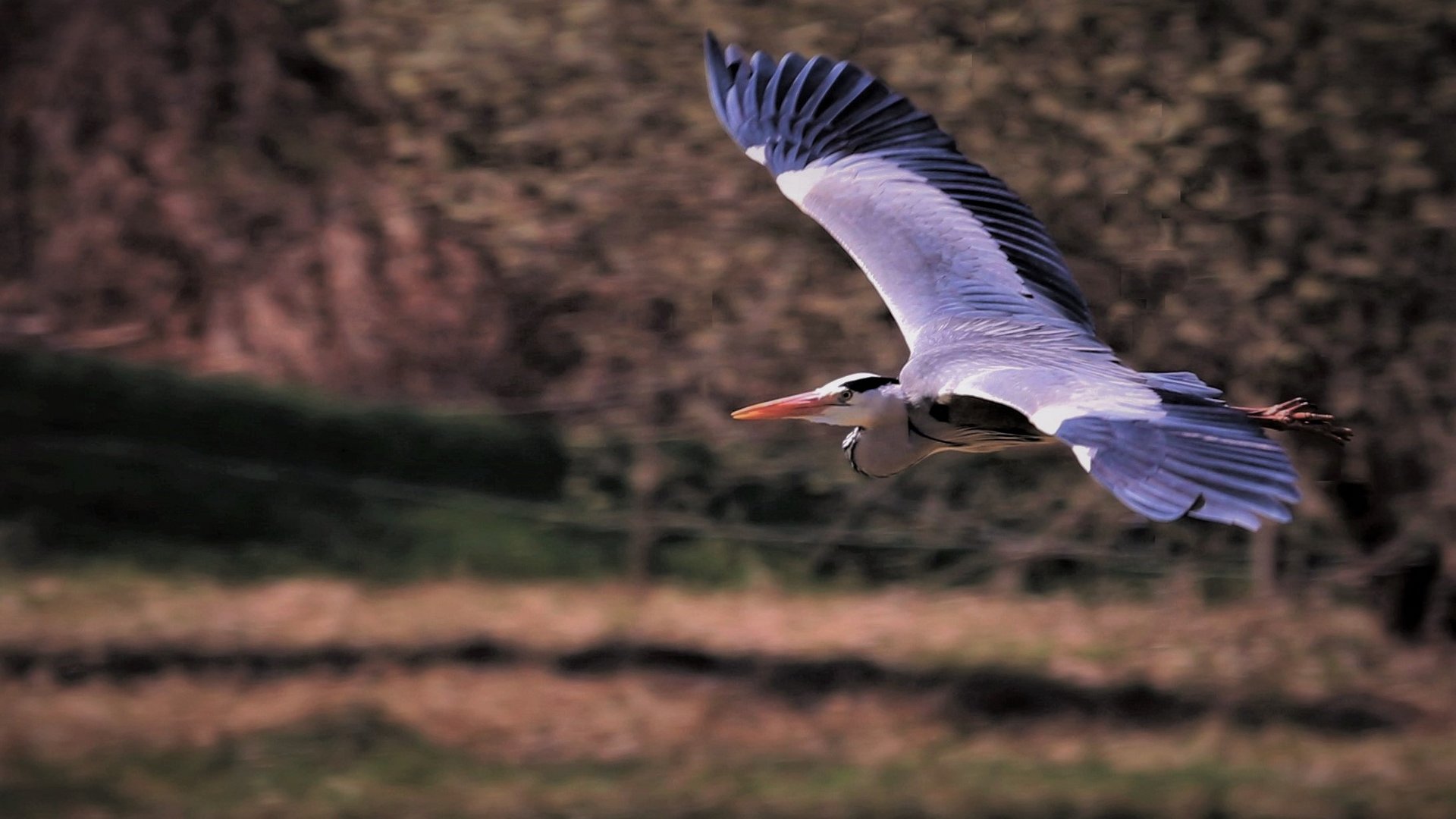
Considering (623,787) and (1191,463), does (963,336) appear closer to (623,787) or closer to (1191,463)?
(1191,463)

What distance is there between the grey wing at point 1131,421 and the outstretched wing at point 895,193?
1.16ft

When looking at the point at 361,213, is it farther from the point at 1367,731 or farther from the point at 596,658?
the point at 1367,731

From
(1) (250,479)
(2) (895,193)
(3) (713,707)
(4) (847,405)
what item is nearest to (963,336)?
(4) (847,405)

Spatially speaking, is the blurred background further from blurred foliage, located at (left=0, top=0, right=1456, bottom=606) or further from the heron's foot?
the heron's foot

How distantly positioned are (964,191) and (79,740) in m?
4.11

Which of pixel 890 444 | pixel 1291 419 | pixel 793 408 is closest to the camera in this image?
pixel 1291 419

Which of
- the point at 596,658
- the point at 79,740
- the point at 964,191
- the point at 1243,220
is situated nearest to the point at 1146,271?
the point at 1243,220

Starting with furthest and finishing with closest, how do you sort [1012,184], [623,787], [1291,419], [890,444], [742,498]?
1. [742,498]
2. [623,787]
3. [1012,184]
4. [890,444]
5. [1291,419]

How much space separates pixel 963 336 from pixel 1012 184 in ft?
7.53

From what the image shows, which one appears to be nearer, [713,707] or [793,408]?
[793,408]

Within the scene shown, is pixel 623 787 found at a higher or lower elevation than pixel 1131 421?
lower

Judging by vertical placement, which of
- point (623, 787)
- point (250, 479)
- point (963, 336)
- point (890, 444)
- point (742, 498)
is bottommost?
point (623, 787)

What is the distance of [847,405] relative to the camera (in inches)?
160

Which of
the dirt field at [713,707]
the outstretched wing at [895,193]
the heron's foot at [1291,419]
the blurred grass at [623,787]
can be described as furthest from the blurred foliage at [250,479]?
the heron's foot at [1291,419]
